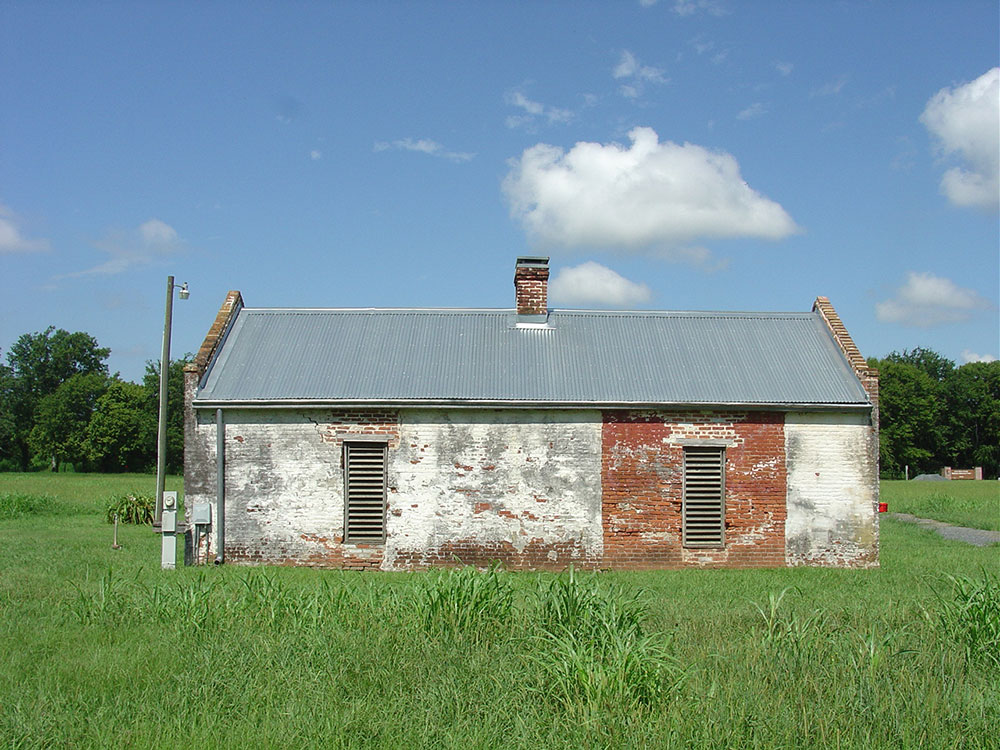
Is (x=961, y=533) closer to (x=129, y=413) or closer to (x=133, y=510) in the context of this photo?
(x=133, y=510)

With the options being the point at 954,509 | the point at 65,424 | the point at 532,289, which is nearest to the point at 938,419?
the point at 954,509

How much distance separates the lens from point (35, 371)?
86.4 meters

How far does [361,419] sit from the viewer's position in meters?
15.5

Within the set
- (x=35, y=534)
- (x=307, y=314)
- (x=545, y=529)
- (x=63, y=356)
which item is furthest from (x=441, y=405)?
(x=63, y=356)

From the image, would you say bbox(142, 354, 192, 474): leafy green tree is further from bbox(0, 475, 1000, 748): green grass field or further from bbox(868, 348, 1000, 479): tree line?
bbox(868, 348, 1000, 479): tree line

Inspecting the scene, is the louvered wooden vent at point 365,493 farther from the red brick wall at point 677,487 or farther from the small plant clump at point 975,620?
the small plant clump at point 975,620

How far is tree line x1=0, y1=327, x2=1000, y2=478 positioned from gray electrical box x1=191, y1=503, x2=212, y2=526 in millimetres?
54746

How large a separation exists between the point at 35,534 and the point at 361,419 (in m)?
11.4

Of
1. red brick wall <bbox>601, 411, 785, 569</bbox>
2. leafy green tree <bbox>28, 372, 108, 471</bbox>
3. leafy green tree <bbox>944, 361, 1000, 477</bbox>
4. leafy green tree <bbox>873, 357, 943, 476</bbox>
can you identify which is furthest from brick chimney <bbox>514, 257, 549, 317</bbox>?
leafy green tree <bbox>944, 361, 1000, 477</bbox>

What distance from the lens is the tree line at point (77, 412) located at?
71.9m

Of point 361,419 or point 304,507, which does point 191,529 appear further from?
point 361,419

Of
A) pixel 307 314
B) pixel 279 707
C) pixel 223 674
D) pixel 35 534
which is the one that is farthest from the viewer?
pixel 35 534

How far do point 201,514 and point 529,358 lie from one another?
7.20 meters

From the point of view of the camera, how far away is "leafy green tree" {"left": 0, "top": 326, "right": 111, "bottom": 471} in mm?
82438
